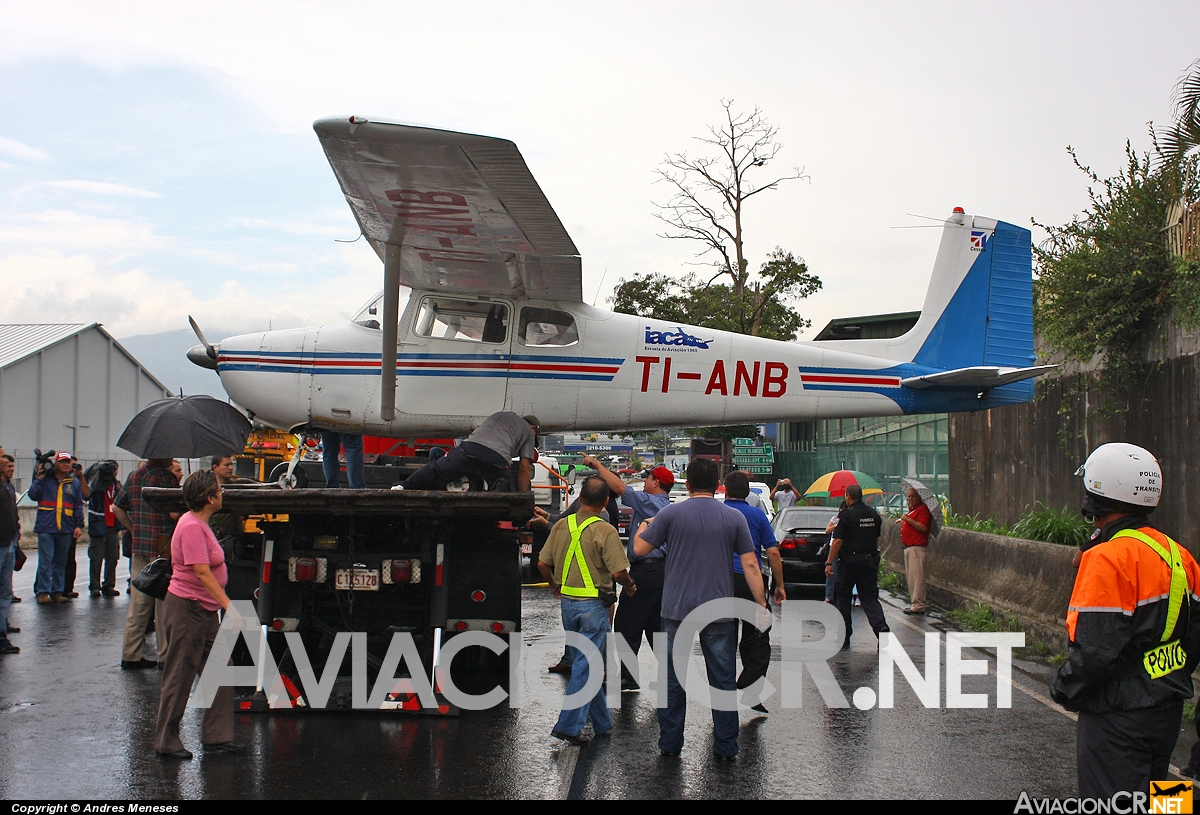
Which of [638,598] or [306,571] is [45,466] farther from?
[638,598]

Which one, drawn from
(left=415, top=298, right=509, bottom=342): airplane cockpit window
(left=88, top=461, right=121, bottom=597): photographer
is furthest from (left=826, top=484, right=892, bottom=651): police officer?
(left=88, top=461, right=121, bottom=597): photographer

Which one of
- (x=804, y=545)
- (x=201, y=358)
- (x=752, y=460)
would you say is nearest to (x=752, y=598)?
(x=201, y=358)

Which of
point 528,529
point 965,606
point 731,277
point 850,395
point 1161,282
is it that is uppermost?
point 731,277

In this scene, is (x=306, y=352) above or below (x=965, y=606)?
above

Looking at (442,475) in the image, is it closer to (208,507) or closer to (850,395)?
(208,507)

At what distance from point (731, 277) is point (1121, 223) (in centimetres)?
2273

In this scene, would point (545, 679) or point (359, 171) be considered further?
point (545, 679)

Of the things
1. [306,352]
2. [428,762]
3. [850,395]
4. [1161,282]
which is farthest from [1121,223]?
[428,762]

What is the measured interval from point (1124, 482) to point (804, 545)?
10.8 m

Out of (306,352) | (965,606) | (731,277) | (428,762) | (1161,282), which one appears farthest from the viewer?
(731,277)

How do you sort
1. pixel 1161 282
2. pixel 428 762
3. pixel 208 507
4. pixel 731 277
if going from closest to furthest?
pixel 428 762 < pixel 208 507 < pixel 1161 282 < pixel 731 277

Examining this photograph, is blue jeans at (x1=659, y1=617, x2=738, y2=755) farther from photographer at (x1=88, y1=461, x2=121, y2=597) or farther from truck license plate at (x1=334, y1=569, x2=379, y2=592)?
photographer at (x1=88, y1=461, x2=121, y2=597)

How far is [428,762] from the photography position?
220 inches

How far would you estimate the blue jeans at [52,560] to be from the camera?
40.8 ft
